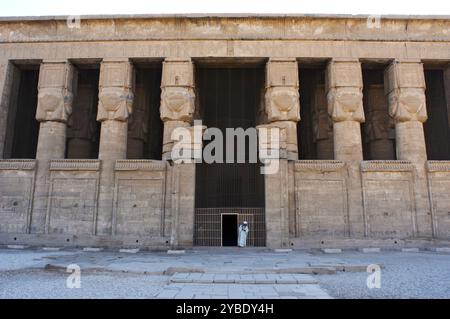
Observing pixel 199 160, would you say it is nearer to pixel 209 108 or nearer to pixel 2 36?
pixel 209 108

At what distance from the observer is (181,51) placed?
15406 mm

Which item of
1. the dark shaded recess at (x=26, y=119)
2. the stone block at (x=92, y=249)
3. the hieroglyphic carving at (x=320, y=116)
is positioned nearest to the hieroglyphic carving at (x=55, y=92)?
the dark shaded recess at (x=26, y=119)

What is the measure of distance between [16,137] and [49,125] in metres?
3.89

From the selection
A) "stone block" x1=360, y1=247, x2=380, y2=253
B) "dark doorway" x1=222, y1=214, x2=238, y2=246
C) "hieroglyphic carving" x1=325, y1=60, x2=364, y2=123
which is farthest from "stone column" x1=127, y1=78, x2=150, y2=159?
"stone block" x1=360, y1=247, x2=380, y2=253

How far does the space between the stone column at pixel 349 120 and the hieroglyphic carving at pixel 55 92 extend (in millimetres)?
11596

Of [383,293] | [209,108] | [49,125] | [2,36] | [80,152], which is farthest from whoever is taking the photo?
[209,108]

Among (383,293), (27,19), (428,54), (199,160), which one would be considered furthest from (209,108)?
(383,293)

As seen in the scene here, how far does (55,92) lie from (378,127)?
1529cm

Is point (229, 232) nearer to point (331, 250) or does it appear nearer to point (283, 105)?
point (331, 250)

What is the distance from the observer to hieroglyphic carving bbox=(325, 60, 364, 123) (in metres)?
14.8

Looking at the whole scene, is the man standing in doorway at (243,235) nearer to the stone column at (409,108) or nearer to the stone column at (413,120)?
the stone column at (413,120)

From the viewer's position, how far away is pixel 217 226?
48.3 ft

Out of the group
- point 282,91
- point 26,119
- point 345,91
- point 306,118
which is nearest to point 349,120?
point 345,91

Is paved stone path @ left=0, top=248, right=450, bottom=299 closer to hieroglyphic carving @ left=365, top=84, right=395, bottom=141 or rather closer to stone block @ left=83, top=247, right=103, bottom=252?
stone block @ left=83, top=247, right=103, bottom=252
